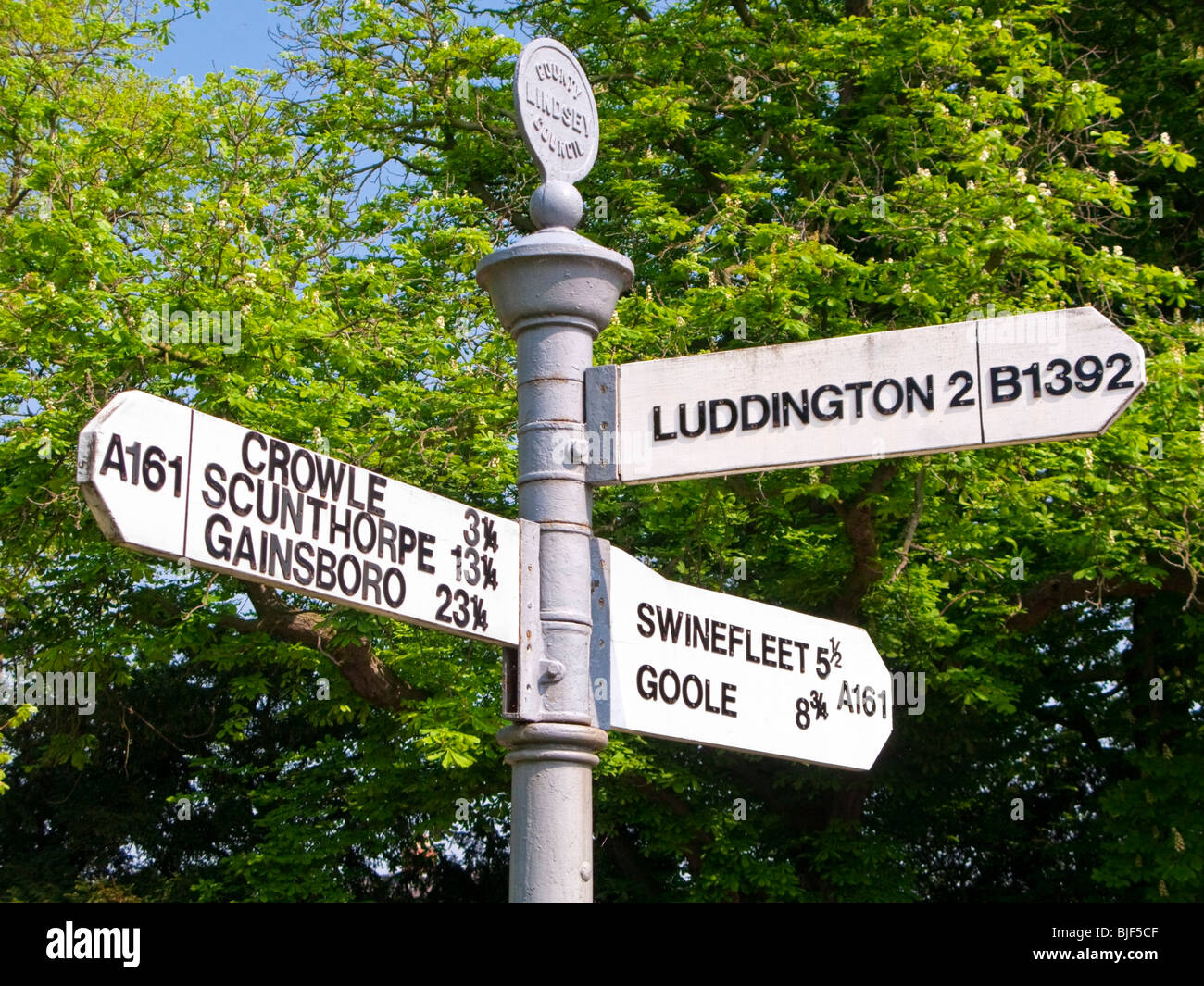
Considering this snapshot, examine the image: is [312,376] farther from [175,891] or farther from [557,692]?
[557,692]

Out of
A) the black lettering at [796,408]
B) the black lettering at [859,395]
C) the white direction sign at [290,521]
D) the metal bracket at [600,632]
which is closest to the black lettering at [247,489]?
the white direction sign at [290,521]

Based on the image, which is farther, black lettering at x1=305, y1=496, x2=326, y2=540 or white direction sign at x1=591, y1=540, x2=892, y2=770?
white direction sign at x1=591, y1=540, x2=892, y2=770

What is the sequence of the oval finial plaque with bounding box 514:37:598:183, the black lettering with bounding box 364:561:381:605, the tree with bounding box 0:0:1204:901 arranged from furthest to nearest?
the tree with bounding box 0:0:1204:901 → the oval finial plaque with bounding box 514:37:598:183 → the black lettering with bounding box 364:561:381:605

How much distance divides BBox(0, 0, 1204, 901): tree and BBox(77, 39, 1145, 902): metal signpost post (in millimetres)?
8829

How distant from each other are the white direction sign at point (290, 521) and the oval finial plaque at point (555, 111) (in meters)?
0.89

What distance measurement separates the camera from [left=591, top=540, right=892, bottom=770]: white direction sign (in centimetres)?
315

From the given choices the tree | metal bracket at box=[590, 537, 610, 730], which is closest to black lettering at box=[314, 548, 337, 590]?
metal bracket at box=[590, 537, 610, 730]

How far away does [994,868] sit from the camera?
61.7 ft

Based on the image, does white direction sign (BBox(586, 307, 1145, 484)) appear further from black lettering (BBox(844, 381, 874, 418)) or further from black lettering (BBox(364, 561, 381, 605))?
black lettering (BBox(364, 561, 381, 605))

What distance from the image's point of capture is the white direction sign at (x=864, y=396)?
3.01 metres

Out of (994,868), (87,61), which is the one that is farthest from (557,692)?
(994,868)

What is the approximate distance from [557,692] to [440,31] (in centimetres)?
1438

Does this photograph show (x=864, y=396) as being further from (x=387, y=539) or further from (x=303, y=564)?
(x=303, y=564)

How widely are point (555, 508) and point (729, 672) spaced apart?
562 mm
